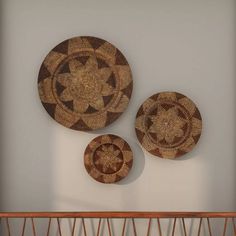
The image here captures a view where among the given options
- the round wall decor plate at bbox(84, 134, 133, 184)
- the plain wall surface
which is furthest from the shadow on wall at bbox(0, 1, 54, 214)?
the round wall decor plate at bbox(84, 134, 133, 184)

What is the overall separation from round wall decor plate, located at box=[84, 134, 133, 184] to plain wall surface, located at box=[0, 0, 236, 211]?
0.19 ft

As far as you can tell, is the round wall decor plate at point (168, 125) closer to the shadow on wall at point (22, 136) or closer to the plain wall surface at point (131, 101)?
the plain wall surface at point (131, 101)

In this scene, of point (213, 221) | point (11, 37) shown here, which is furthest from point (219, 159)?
point (11, 37)

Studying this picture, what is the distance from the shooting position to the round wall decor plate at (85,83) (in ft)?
7.63

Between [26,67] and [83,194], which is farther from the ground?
[26,67]

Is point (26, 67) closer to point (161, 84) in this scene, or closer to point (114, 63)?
point (114, 63)

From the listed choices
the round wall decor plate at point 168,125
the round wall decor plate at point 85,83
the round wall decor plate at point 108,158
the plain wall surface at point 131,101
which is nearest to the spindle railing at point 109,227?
the plain wall surface at point 131,101

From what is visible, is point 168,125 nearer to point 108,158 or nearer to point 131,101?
point 131,101

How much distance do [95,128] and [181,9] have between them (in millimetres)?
1071

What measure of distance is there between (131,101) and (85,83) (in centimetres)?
35

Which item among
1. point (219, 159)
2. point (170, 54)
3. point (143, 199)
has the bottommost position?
point (143, 199)

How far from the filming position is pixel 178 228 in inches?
93.4

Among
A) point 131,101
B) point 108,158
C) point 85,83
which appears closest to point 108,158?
point 108,158

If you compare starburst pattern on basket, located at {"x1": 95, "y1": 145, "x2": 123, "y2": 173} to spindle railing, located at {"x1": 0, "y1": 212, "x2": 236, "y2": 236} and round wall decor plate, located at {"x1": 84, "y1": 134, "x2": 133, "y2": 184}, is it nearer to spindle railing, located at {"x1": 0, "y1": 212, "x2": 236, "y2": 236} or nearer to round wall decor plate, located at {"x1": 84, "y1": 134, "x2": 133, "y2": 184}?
round wall decor plate, located at {"x1": 84, "y1": 134, "x2": 133, "y2": 184}
